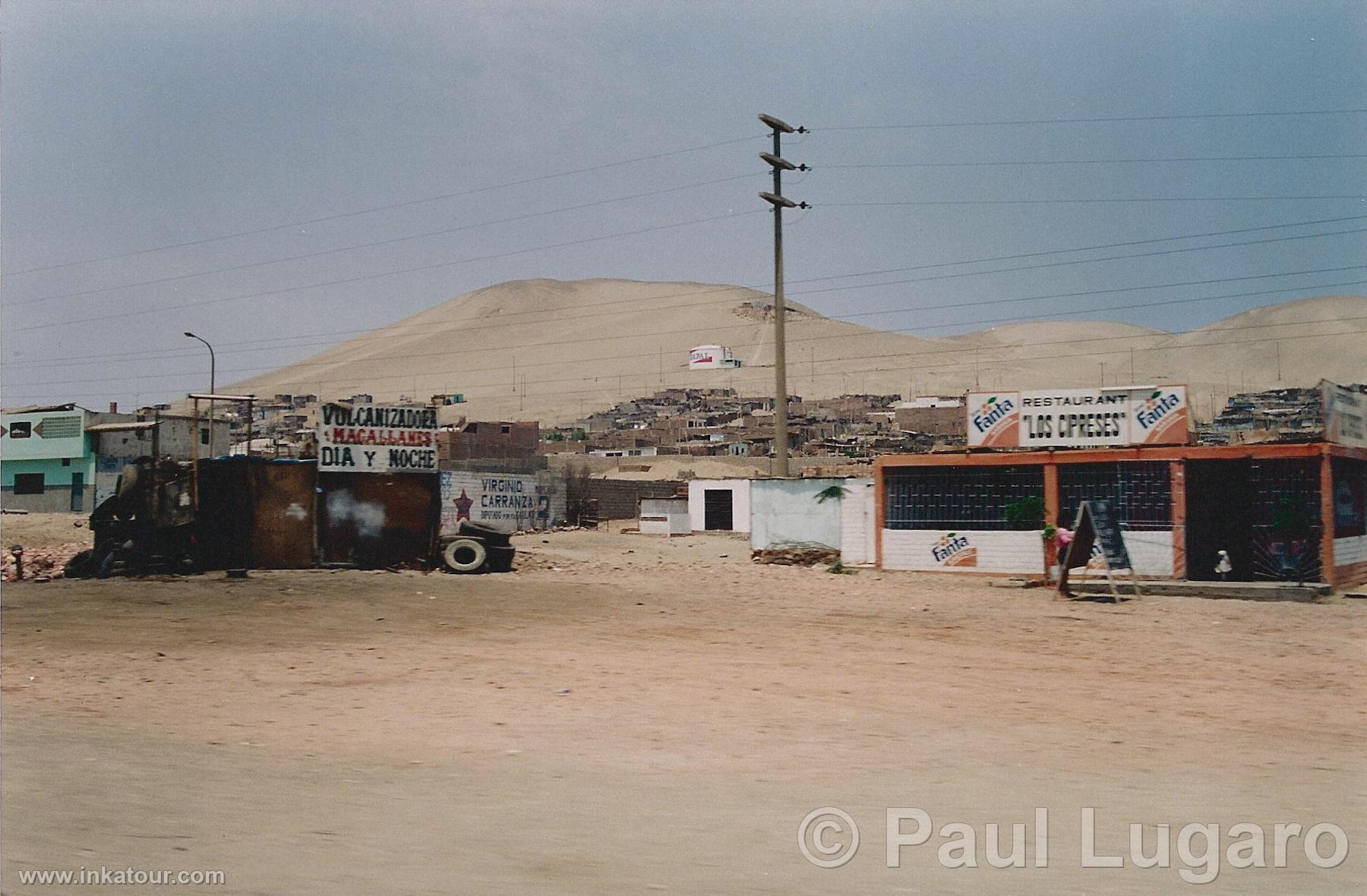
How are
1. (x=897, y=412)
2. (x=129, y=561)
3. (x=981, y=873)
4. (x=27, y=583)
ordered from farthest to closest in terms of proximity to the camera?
1. (x=897, y=412)
2. (x=129, y=561)
3. (x=27, y=583)
4. (x=981, y=873)

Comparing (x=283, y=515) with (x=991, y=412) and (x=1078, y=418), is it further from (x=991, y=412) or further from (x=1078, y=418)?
(x=1078, y=418)

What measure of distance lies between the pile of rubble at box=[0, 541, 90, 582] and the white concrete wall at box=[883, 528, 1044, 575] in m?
19.6

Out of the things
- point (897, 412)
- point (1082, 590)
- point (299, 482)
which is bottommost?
point (1082, 590)

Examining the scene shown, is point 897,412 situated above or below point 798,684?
above

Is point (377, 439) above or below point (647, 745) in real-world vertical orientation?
above

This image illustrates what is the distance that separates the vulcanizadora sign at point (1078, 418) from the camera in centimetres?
2445

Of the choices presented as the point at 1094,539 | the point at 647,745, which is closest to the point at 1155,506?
the point at 1094,539

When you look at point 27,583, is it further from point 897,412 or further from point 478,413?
point 478,413

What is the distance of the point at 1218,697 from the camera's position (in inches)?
401

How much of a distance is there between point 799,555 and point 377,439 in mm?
12451

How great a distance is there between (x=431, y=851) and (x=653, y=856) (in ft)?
3.76

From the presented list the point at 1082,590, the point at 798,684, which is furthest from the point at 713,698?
the point at 1082,590

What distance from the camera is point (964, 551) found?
26625 millimetres

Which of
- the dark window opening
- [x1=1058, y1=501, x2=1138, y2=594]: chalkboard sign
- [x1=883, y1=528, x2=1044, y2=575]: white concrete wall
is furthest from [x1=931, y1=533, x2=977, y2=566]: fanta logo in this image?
the dark window opening
